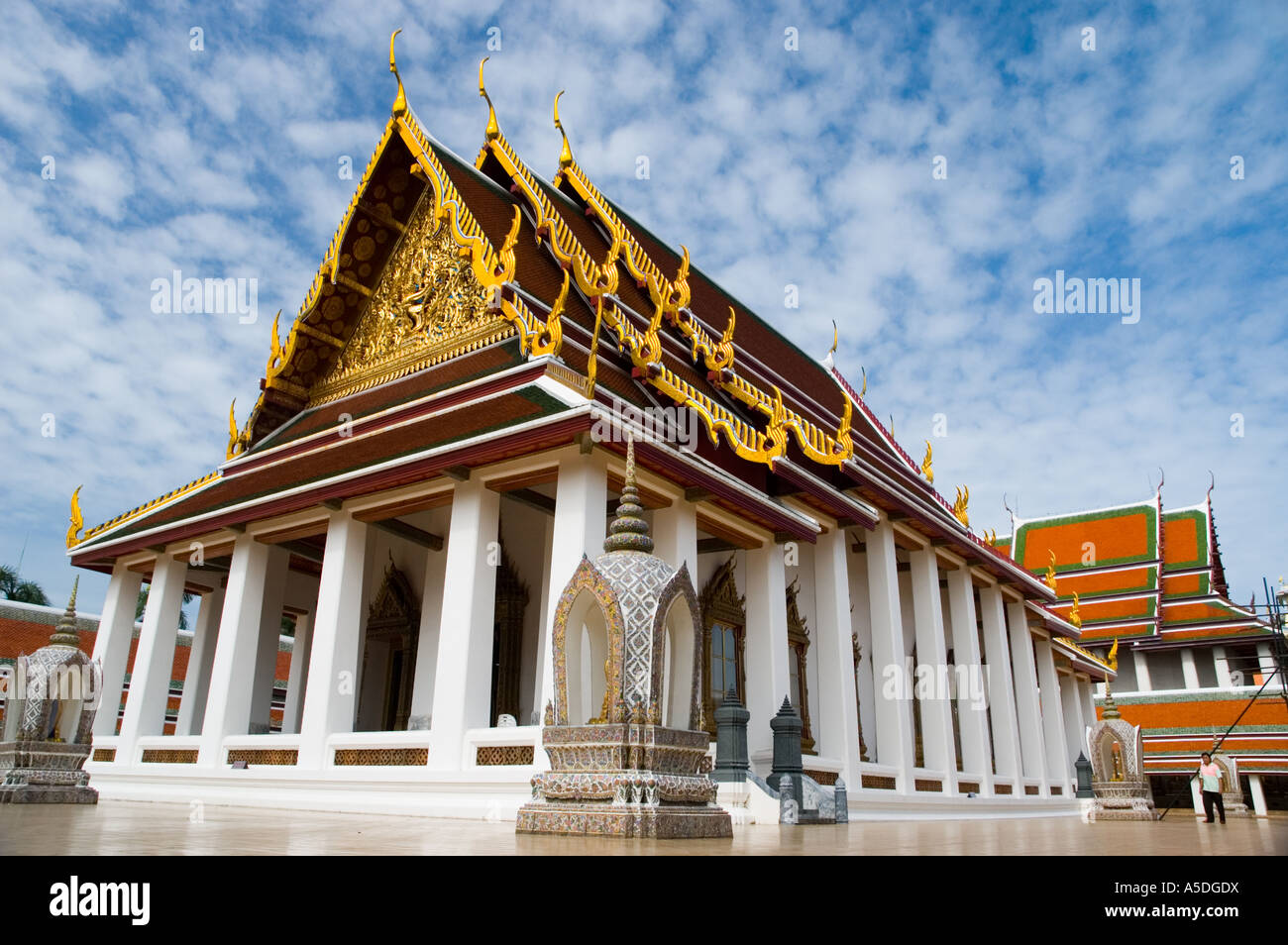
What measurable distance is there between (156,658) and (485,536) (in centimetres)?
481

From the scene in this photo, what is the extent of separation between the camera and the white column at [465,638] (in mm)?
7156

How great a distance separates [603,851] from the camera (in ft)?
10.6

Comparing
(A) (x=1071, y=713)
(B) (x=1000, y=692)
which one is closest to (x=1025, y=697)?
(B) (x=1000, y=692)

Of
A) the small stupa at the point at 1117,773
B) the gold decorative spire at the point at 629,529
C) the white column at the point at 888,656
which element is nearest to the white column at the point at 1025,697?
the small stupa at the point at 1117,773

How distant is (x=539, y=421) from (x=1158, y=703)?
21.5 m

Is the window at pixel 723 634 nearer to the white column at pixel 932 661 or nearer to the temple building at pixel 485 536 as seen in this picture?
the temple building at pixel 485 536

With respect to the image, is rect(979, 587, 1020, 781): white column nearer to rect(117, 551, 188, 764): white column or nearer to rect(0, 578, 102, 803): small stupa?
rect(117, 551, 188, 764): white column

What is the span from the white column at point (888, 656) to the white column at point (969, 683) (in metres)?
2.22

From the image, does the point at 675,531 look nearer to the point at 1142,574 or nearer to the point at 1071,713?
the point at 1071,713

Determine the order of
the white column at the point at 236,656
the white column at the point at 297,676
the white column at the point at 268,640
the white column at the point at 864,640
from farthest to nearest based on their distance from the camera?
1. the white column at the point at 864,640
2. the white column at the point at 297,676
3. the white column at the point at 268,640
4. the white column at the point at 236,656

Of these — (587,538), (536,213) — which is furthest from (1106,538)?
(587,538)

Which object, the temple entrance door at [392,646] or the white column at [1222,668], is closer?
the temple entrance door at [392,646]

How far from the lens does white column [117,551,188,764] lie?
9922 millimetres
